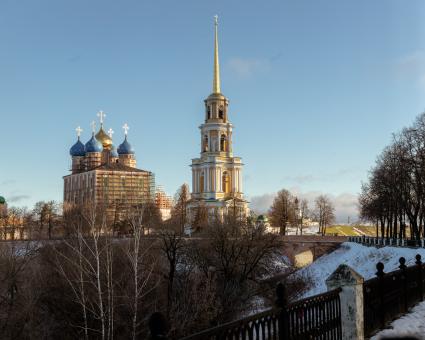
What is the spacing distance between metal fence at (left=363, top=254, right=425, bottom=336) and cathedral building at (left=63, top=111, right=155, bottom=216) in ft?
239

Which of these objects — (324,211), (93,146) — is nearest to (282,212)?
(324,211)

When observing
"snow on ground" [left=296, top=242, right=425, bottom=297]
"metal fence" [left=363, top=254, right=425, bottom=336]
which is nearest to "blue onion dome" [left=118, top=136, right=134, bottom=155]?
"snow on ground" [left=296, top=242, right=425, bottom=297]

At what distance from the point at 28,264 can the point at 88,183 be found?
7452 cm

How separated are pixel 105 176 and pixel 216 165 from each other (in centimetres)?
2491

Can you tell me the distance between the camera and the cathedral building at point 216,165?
270ft

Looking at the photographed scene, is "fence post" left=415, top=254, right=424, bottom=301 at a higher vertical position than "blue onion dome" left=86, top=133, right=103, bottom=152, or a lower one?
lower

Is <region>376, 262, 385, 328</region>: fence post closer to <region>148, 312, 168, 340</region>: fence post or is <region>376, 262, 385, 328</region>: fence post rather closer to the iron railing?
the iron railing

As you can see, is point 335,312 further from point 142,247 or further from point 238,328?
point 142,247

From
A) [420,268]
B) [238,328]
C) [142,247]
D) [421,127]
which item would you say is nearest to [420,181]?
[421,127]

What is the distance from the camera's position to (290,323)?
6.80 metres

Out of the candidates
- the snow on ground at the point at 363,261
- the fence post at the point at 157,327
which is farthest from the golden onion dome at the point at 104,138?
the fence post at the point at 157,327

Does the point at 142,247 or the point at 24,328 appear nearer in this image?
Result: the point at 24,328

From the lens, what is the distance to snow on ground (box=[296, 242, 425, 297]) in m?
31.7

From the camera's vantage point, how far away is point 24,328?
2253 cm
